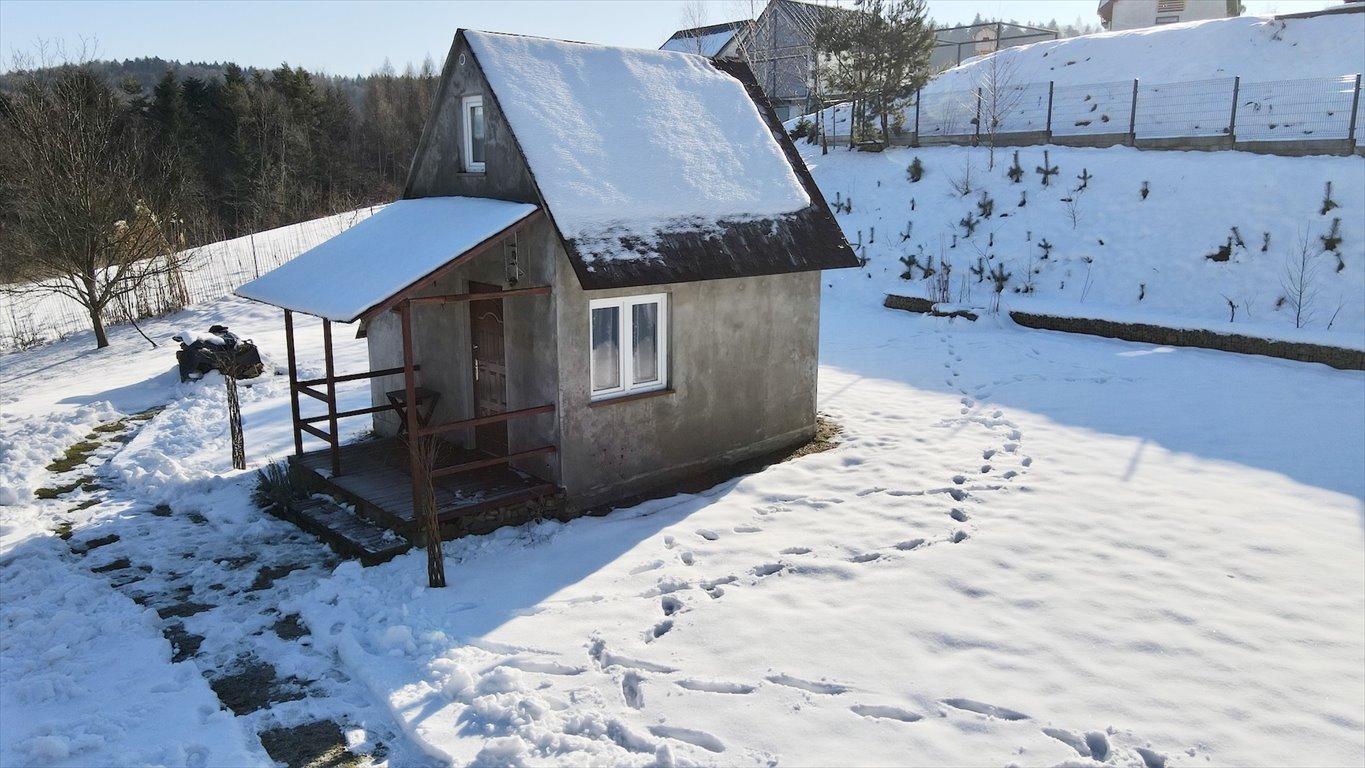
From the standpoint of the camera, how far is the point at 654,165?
960 centimetres

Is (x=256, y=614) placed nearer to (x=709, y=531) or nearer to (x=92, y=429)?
(x=709, y=531)

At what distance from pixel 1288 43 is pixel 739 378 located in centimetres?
2431

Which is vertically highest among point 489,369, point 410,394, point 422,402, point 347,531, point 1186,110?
point 1186,110

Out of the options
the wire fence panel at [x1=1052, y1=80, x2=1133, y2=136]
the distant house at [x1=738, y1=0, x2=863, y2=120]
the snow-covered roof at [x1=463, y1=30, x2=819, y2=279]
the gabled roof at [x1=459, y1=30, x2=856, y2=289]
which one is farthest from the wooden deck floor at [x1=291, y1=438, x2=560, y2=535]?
the distant house at [x1=738, y1=0, x2=863, y2=120]

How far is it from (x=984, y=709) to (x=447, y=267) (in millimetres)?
5556

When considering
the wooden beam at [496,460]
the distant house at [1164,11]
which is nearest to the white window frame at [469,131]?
the wooden beam at [496,460]

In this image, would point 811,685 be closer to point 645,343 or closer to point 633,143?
point 645,343

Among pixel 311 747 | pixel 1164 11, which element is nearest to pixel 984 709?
pixel 311 747

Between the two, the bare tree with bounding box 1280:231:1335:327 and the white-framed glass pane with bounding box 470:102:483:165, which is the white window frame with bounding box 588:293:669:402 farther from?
the bare tree with bounding box 1280:231:1335:327

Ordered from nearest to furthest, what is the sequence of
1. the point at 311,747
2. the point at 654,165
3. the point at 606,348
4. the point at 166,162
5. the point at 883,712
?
the point at 311,747 < the point at 883,712 < the point at 606,348 < the point at 654,165 < the point at 166,162

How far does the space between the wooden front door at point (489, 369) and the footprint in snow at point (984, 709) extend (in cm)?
565

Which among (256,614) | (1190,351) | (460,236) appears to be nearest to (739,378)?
(460,236)

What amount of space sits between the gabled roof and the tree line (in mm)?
13658

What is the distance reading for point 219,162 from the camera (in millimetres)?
39438
